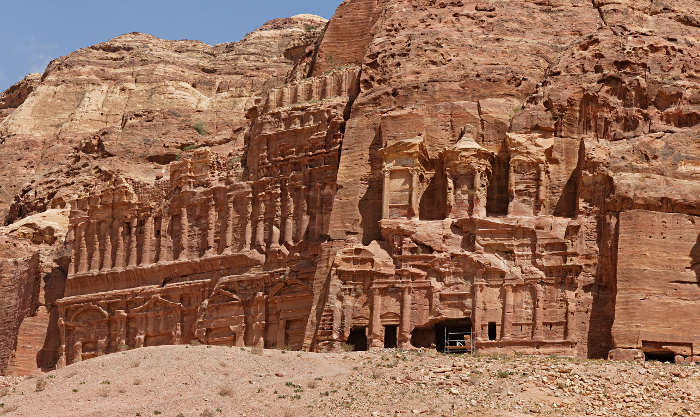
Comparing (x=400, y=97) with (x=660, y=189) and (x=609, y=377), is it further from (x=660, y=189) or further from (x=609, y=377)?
(x=609, y=377)

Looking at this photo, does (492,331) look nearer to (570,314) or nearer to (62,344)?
(570,314)

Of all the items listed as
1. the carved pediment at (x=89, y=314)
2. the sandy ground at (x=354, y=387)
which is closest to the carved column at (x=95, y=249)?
the carved pediment at (x=89, y=314)

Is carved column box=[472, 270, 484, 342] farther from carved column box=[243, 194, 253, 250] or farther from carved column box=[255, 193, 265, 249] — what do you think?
carved column box=[243, 194, 253, 250]

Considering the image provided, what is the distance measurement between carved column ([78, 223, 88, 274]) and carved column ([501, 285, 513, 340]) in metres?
23.7

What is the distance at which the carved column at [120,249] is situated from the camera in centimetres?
5962

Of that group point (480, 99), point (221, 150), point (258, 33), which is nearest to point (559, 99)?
point (480, 99)

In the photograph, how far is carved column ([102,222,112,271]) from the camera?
197 feet

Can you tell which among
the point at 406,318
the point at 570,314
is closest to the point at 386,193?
the point at 406,318

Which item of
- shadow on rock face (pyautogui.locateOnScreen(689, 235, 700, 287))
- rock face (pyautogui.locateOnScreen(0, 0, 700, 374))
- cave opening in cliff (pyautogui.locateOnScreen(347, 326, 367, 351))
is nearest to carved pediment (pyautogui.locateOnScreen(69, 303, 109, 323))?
rock face (pyautogui.locateOnScreen(0, 0, 700, 374))

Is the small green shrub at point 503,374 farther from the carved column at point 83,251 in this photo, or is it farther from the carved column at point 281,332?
the carved column at point 83,251

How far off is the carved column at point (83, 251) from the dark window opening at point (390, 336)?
777 inches

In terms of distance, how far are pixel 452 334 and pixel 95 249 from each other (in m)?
21.9

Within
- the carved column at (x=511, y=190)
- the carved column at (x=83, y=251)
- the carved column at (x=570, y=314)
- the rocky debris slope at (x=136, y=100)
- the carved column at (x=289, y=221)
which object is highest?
the rocky debris slope at (x=136, y=100)

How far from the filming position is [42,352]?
60062mm
